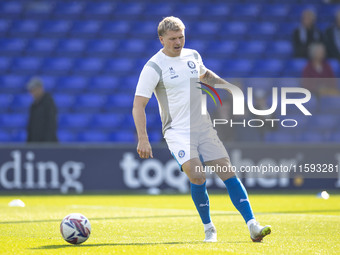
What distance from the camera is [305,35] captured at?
56.8 feet

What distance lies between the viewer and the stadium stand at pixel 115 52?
1639 centimetres

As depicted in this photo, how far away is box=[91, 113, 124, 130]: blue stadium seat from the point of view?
16484 mm

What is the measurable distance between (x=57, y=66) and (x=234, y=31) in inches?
179

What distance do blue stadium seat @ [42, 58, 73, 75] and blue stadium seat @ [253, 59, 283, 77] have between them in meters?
4.42

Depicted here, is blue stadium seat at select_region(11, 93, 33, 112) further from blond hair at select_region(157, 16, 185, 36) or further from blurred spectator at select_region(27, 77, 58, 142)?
blond hair at select_region(157, 16, 185, 36)

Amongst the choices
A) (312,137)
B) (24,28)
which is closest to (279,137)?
(312,137)

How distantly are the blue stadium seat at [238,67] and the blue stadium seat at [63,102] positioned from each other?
3.65 metres

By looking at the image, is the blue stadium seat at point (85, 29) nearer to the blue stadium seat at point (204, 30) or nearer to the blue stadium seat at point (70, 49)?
the blue stadium seat at point (70, 49)

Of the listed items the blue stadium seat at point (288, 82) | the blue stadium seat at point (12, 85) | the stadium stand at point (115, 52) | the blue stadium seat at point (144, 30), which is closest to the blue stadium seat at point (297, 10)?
the stadium stand at point (115, 52)

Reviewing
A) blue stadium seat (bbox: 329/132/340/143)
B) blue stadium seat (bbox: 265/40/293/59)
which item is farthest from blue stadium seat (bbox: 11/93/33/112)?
blue stadium seat (bbox: 329/132/340/143)

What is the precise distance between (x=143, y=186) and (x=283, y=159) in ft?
8.79

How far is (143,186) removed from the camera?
14.0 meters

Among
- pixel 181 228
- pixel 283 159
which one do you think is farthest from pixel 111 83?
pixel 181 228

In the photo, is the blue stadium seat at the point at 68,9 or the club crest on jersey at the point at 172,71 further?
the blue stadium seat at the point at 68,9
